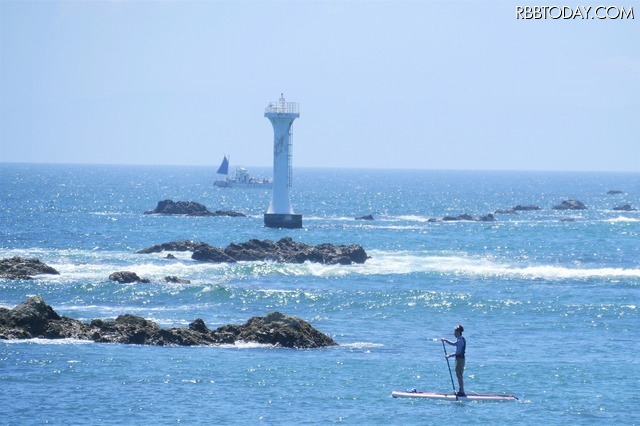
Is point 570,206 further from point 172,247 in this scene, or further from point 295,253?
point 295,253

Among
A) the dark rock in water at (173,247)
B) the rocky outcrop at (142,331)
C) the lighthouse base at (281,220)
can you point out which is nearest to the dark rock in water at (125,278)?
the rocky outcrop at (142,331)

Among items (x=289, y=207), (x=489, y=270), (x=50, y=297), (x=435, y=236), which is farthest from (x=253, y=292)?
(x=435, y=236)

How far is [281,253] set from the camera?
210 feet

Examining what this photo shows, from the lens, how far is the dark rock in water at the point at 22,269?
172 feet

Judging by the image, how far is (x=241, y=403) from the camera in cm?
2872

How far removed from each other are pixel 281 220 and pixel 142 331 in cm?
4592

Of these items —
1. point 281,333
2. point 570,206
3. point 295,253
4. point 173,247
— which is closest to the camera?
point 281,333

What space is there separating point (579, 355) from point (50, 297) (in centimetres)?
2189

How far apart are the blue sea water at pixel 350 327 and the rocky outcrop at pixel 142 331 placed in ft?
2.20

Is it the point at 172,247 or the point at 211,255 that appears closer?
the point at 211,255

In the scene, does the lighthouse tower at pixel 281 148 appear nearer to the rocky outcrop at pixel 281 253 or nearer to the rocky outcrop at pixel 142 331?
the rocky outcrop at pixel 281 253

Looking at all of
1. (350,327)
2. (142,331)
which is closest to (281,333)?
(142,331)

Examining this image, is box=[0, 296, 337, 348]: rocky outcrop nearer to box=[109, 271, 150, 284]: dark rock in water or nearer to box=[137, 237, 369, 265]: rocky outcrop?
box=[109, 271, 150, 284]: dark rock in water

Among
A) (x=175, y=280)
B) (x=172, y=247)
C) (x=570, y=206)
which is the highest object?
(x=570, y=206)
